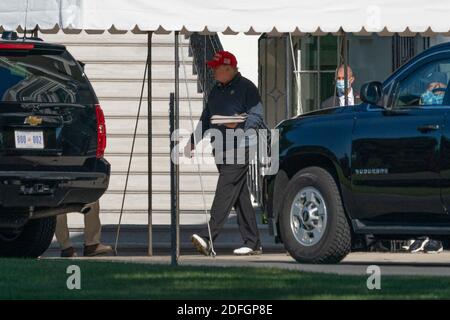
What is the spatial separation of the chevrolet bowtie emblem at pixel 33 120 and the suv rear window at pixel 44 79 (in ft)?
0.58

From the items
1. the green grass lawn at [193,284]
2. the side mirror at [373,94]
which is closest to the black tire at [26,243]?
the green grass lawn at [193,284]

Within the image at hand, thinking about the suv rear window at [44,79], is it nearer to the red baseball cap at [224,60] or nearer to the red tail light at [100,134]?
the red tail light at [100,134]

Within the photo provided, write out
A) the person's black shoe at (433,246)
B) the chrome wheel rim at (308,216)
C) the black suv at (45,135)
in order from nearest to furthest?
1. the black suv at (45,135)
2. the chrome wheel rim at (308,216)
3. the person's black shoe at (433,246)

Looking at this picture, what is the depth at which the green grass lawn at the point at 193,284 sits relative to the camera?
12625 mm

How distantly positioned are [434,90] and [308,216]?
164 cm

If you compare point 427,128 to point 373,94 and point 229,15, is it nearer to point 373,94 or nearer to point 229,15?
point 373,94

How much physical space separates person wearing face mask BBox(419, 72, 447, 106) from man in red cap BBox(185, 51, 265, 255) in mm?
2870

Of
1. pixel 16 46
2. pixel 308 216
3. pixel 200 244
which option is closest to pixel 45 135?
pixel 16 46

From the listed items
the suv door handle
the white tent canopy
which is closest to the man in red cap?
the white tent canopy

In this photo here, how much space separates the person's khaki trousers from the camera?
19.1 metres

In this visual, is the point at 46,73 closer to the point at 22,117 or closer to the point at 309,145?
the point at 22,117

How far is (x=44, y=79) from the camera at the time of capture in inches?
659

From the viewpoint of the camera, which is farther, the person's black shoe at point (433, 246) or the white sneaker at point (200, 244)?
the person's black shoe at point (433, 246)
